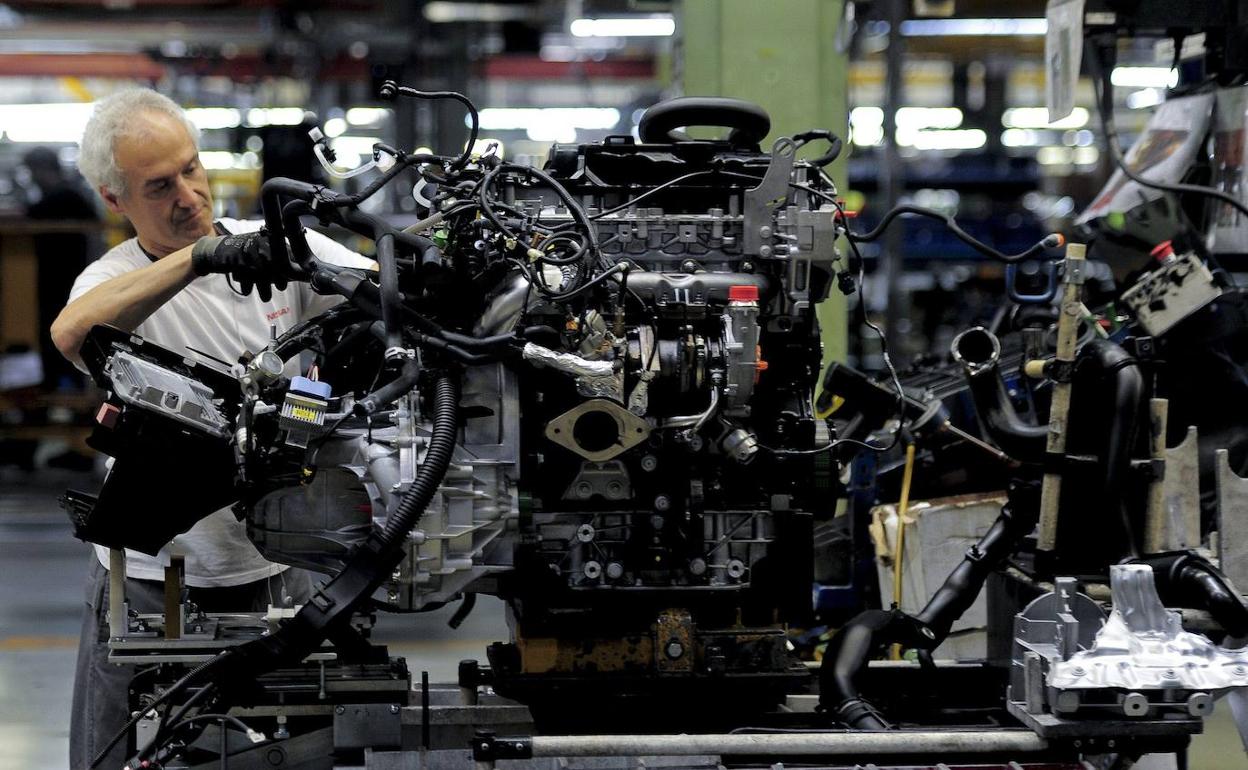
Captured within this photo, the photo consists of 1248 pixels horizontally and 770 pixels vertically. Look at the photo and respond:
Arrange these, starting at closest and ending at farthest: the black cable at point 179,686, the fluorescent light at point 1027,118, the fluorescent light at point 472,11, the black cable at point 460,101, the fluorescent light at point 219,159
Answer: the black cable at point 179,686 < the black cable at point 460,101 < the fluorescent light at point 472,11 < the fluorescent light at point 219,159 < the fluorescent light at point 1027,118

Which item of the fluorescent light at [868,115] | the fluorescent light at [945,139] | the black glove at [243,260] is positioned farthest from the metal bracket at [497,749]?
the fluorescent light at [945,139]

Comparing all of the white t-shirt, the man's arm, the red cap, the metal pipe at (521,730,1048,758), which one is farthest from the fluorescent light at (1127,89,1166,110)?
the red cap

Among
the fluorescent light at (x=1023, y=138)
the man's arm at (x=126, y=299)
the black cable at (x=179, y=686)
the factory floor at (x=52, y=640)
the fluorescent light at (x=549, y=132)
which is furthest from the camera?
the fluorescent light at (x=1023, y=138)

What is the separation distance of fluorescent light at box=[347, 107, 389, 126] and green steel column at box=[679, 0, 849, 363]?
418 inches

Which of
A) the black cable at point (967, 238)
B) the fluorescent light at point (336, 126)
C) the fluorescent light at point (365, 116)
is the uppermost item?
the fluorescent light at point (365, 116)

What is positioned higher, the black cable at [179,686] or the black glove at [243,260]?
the black glove at [243,260]

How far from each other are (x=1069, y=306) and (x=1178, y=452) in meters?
0.53

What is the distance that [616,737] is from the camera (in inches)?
90.4

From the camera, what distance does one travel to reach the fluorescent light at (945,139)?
690 inches

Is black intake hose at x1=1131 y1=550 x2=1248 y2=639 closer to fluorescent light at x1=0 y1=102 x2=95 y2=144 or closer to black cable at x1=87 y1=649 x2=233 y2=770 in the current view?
black cable at x1=87 y1=649 x2=233 y2=770

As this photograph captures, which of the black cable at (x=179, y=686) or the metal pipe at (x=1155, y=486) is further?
the metal pipe at (x=1155, y=486)

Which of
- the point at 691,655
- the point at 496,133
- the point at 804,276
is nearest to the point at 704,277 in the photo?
the point at 804,276

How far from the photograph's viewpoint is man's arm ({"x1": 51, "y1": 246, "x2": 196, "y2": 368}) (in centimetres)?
266

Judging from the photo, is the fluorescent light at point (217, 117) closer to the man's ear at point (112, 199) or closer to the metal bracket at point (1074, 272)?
the man's ear at point (112, 199)
